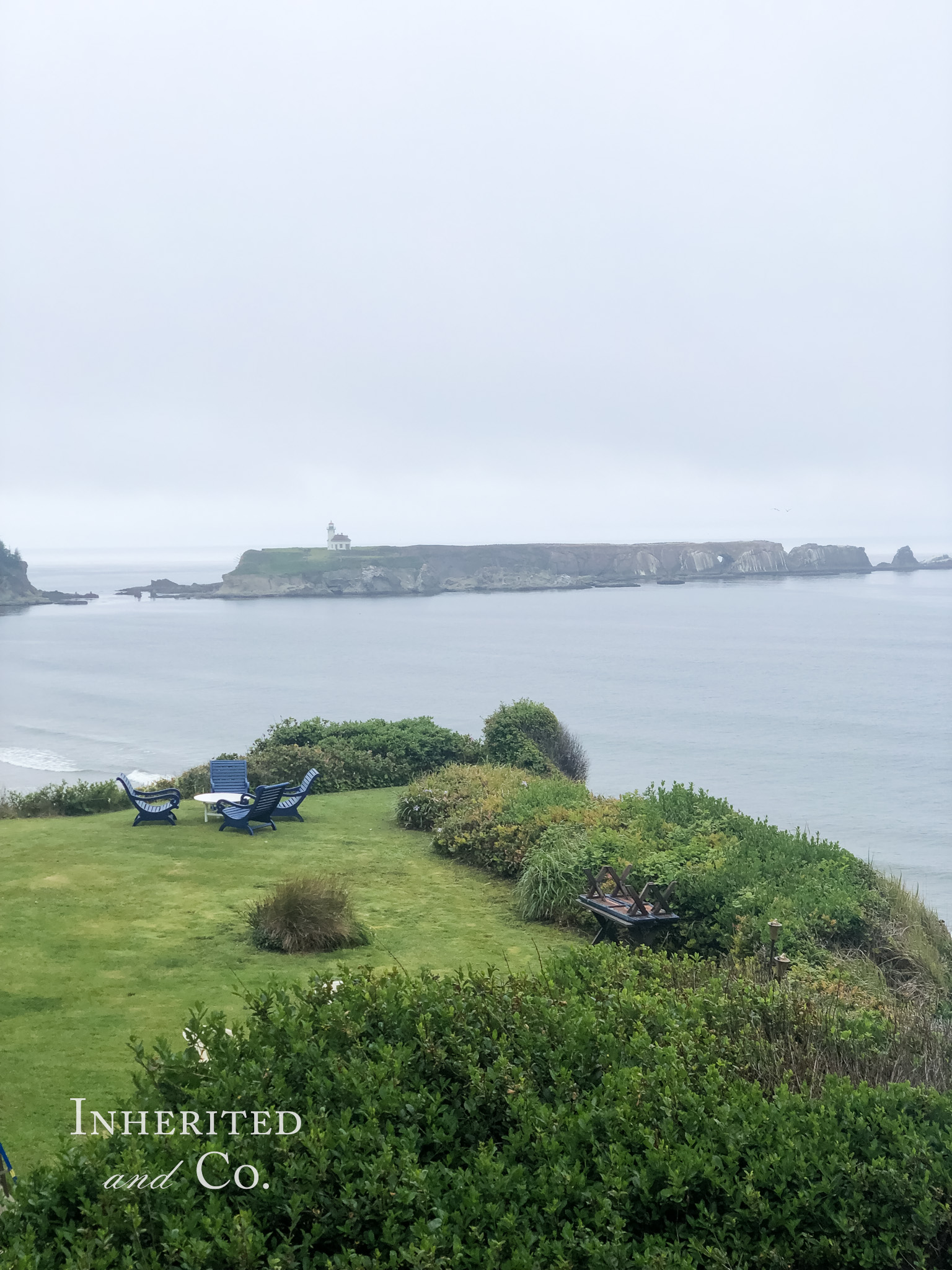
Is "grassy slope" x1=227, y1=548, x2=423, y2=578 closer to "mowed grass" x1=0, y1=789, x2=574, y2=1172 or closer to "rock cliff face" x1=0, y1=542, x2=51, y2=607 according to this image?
"rock cliff face" x1=0, y1=542, x2=51, y2=607

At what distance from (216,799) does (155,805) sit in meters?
0.86

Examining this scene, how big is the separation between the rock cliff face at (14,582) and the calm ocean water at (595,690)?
3769 mm

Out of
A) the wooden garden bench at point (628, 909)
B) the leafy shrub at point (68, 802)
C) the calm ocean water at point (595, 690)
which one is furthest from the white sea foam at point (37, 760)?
the wooden garden bench at point (628, 909)

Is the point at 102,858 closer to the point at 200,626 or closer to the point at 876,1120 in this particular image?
the point at 876,1120

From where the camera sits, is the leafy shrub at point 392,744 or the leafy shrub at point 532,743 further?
the leafy shrub at point 392,744

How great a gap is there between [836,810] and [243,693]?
155ft

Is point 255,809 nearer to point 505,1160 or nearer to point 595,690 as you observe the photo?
point 505,1160

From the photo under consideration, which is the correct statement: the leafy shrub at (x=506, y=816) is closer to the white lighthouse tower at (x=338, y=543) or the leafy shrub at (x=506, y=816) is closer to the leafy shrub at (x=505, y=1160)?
the leafy shrub at (x=505, y=1160)

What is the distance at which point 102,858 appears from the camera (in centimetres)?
1140

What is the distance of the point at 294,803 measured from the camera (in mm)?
13883

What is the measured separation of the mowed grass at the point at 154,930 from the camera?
18.8 feet


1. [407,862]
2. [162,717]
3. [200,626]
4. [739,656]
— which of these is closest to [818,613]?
[739,656]

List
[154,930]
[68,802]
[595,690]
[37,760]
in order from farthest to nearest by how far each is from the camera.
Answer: [595,690]
[37,760]
[68,802]
[154,930]

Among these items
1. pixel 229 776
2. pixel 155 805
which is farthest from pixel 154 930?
pixel 229 776
